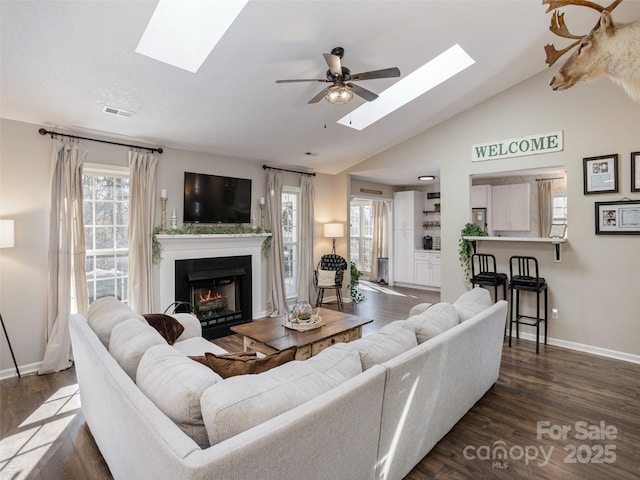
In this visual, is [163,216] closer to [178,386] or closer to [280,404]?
[178,386]

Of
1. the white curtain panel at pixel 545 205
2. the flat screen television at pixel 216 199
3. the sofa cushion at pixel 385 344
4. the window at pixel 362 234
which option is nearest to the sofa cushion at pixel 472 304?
the sofa cushion at pixel 385 344

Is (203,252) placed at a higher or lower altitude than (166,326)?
higher

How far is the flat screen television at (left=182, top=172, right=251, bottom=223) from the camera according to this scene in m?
4.50

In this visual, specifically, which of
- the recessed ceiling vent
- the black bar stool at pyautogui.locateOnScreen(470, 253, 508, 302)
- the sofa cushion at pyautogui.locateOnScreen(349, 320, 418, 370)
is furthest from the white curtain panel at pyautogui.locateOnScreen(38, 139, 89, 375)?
the black bar stool at pyautogui.locateOnScreen(470, 253, 508, 302)

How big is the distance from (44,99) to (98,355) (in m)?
2.74

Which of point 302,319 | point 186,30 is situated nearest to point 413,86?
point 186,30

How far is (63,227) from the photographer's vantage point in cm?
347

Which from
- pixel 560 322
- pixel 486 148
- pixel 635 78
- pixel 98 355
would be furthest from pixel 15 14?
pixel 560 322

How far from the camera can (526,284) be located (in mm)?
3957

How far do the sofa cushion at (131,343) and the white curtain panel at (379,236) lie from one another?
7287 mm

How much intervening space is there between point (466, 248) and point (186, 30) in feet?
13.8

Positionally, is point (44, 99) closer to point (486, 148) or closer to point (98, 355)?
point (98, 355)

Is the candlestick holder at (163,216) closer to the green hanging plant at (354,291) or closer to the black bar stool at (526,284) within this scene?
the green hanging plant at (354,291)

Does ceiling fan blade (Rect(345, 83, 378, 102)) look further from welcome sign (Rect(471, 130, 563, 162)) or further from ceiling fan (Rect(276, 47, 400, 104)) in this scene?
welcome sign (Rect(471, 130, 563, 162))
